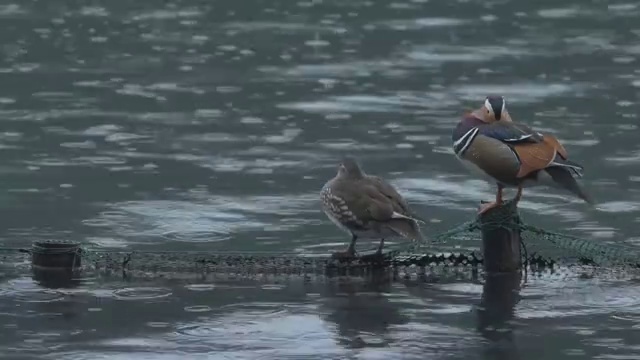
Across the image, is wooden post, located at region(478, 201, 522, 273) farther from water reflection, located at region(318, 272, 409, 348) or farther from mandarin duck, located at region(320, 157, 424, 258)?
water reflection, located at region(318, 272, 409, 348)

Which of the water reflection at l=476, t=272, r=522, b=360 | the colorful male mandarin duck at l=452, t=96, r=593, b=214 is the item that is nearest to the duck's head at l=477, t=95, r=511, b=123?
the colorful male mandarin duck at l=452, t=96, r=593, b=214

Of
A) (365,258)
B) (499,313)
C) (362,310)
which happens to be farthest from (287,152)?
(499,313)

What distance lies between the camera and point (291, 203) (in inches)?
566

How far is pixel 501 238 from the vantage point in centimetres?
1117

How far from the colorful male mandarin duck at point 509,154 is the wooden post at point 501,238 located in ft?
0.25

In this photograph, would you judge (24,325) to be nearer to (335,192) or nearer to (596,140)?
(335,192)

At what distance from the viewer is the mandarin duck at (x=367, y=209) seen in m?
10.9

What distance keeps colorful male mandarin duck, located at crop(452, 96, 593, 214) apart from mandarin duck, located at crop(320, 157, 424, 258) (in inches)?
22.0

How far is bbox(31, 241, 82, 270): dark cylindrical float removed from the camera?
11172 mm

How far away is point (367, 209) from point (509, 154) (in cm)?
98

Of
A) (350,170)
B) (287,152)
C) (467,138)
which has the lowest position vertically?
(350,170)

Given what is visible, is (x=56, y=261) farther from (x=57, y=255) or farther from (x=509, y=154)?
(x=509, y=154)

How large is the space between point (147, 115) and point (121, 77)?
3.05m

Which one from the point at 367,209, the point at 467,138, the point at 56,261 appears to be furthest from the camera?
the point at 56,261
